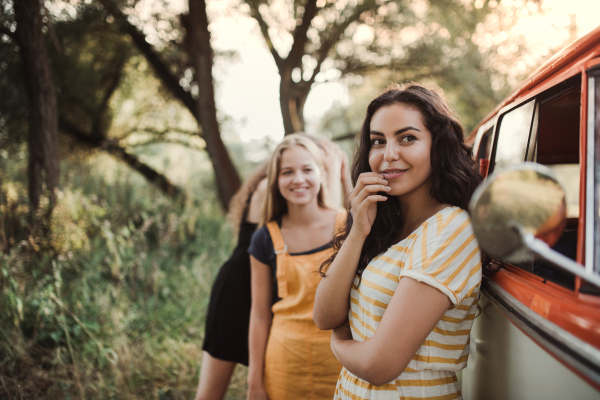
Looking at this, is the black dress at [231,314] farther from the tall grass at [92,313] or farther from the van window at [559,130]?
the van window at [559,130]

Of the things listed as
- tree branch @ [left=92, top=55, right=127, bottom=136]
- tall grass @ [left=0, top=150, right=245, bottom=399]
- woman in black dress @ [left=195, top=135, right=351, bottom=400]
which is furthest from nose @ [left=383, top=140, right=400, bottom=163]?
tree branch @ [left=92, top=55, right=127, bottom=136]

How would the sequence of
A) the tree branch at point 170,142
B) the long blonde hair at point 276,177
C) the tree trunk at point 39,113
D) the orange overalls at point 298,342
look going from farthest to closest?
1. the tree branch at point 170,142
2. the tree trunk at point 39,113
3. the long blonde hair at point 276,177
4. the orange overalls at point 298,342

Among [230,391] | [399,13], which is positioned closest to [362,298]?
[230,391]

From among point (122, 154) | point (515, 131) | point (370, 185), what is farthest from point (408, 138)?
point (122, 154)

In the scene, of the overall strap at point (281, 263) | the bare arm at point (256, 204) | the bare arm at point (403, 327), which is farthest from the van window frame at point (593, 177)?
the bare arm at point (256, 204)

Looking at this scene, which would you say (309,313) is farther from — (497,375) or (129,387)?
(129,387)

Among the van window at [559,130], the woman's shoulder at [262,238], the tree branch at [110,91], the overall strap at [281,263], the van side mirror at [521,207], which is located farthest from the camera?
the tree branch at [110,91]

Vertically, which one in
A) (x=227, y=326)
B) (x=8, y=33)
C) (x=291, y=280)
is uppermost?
(x=8, y=33)

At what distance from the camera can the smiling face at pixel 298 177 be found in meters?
2.49

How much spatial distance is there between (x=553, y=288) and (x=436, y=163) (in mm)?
562

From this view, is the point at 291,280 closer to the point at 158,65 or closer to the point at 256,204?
the point at 256,204

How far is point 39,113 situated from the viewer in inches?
195

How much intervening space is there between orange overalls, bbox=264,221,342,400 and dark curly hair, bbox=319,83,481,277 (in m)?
0.60

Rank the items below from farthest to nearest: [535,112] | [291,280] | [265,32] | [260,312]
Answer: [265,32], [260,312], [291,280], [535,112]
